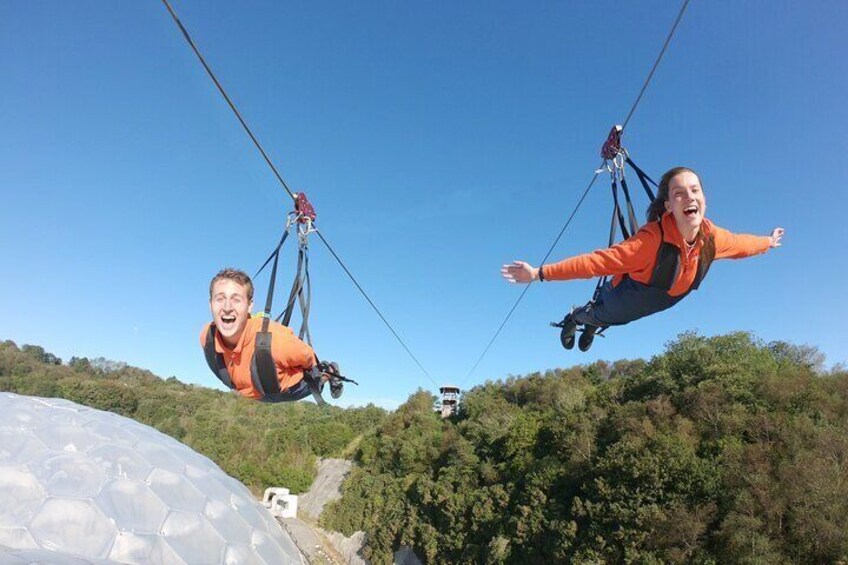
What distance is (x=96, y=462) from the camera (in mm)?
9398

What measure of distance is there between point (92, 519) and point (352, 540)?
116ft

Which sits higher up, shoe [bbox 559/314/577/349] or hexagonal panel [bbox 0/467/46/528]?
shoe [bbox 559/314/577/349]

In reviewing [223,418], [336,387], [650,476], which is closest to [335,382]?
[336,387]

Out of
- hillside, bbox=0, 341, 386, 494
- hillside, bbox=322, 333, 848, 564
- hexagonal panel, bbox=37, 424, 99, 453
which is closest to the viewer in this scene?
hexagonal panel, bbox=37, 424, 99, 453

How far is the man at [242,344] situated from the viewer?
16.8 feet

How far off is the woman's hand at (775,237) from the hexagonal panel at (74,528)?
9.78 metres

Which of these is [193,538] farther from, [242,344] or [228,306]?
[228,306]

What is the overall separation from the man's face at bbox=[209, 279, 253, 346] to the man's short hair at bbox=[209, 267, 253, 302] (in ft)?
0.10

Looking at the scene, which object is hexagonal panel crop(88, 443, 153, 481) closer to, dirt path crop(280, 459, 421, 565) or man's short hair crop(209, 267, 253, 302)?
man's short hair crop(209, 267, 253, 302)

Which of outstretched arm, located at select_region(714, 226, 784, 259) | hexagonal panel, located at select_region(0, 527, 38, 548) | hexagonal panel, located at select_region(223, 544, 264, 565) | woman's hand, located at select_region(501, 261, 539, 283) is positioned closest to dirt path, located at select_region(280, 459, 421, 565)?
hexagonal panel, located at select_region(223, 544, 264, 565)

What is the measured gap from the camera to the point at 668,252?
4.02 metres

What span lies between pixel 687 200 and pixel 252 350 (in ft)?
14.2

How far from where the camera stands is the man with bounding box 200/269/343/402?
16.8 ft

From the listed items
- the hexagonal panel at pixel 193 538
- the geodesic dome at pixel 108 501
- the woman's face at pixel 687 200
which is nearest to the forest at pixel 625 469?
the geodesic dome at pixel 108 501
